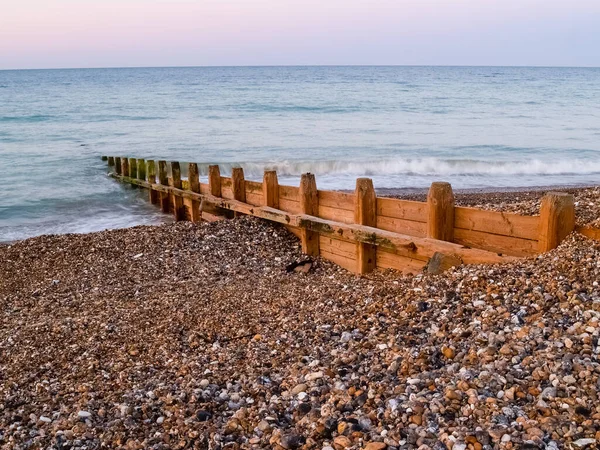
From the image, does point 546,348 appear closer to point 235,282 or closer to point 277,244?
point 235,282

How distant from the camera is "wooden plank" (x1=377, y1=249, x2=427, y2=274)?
6995 millimetres

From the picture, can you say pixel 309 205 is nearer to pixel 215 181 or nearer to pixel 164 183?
pixel 215 181

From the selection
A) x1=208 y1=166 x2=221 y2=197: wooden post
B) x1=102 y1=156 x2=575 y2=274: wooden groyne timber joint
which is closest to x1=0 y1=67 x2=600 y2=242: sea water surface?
x1=208 y1=166 x2=221 y2=197: wooden post

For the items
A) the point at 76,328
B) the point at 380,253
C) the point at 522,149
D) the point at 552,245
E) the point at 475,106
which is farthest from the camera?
the point at 475,106

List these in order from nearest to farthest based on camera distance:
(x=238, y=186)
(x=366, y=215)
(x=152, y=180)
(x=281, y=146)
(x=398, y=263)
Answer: (x=398, y=263) → (x=366, y=215) → (x=238, y=186) → (x=152, y=180) → (x=281, y=146)

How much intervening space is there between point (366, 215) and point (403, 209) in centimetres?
55

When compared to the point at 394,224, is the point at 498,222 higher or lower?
higher

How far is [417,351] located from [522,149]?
22615 mm

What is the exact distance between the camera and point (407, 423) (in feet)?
11.7

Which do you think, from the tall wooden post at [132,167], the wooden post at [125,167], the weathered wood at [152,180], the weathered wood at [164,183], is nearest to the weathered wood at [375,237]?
the weathered wood at [164,183]

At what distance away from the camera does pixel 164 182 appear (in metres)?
14.2

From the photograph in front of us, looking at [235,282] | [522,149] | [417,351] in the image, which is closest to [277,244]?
[235,282]

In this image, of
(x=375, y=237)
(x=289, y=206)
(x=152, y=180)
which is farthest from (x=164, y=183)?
(x=375, y=237)

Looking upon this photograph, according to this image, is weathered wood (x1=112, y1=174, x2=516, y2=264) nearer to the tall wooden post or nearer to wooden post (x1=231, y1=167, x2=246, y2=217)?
wooden post (x1=231, y1=167, x2=246, y2=217)
